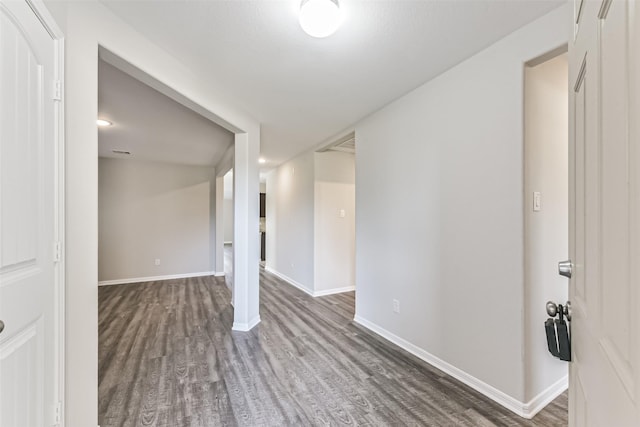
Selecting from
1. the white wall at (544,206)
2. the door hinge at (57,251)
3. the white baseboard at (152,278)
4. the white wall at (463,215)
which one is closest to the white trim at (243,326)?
the white wall at (463,215)

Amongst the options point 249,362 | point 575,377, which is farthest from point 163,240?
point 575,377

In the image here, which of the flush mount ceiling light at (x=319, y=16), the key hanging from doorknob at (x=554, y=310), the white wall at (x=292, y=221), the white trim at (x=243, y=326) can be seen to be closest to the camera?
the key hanging from doorknob at (x=554, y=310)

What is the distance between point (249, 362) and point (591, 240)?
2434mm

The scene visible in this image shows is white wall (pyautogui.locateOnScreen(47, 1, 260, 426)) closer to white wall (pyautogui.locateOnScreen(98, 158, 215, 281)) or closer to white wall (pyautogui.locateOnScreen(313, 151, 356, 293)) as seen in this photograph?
white wall (pyautogui.locateOnScreen(313, 151, 356, 293))

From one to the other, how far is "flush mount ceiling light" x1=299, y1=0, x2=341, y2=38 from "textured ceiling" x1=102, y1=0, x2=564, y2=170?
11 centimetres

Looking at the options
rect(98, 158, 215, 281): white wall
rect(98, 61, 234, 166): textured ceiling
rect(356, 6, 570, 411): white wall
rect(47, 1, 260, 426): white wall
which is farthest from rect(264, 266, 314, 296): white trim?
rect(47, 1, 260, 426): white wall

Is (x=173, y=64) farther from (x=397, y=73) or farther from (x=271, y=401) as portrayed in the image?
(x=271, y=401)

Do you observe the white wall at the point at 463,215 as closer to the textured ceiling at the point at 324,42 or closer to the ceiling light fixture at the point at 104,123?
the textured ceiling at the point at 324,42

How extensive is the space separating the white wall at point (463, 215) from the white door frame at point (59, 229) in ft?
7.59

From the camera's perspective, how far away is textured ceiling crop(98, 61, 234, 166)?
2.43m

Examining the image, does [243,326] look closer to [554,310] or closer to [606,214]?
[554,310]

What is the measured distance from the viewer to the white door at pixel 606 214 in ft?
1.37

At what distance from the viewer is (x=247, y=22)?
160cm

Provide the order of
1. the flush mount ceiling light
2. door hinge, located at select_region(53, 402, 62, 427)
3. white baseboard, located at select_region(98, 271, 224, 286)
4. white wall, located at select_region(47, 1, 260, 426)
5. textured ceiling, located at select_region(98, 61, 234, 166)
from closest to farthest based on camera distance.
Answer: door hinge, located at select_region(53, 402, 62, 427) < white wall, located at select_region(47, 1, 260, 426) < the flush mount ceiling light < textured ceiling, located at select_region(98, 61, 234, 166) < white baseboard, located at select_region(98, 271, 224, 286)
